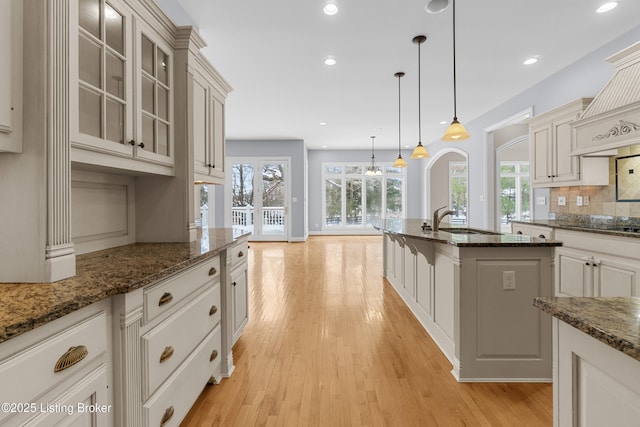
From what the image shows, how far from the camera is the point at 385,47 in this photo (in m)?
3.68

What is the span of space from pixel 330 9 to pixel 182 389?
316 centimetres

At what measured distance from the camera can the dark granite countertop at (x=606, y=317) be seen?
→ 2.24ft

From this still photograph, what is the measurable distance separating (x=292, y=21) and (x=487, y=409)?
11.6ft

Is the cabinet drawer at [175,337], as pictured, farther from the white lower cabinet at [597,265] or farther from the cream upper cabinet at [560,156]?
the cream upper cabinet at [560,156]

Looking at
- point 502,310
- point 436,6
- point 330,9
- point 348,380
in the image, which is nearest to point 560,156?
point 436,6

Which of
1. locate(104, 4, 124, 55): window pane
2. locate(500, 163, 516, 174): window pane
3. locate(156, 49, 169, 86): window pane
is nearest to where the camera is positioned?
locate(104, 4, 124, 55): window pane

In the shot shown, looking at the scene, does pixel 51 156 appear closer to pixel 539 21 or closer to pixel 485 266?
pixel 485 266

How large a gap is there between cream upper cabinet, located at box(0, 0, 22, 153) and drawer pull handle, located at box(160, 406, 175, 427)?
1.20m

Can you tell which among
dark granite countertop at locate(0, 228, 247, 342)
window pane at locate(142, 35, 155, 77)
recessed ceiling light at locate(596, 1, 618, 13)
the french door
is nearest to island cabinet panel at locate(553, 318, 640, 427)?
dark granite countertop at locate(0, 228, 247, 342)

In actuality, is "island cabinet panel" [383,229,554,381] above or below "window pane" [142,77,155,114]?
below

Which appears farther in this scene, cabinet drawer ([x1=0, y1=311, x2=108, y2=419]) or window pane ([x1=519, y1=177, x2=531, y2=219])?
window pane ([x1=519, y1=177, x2=531, y2=219])

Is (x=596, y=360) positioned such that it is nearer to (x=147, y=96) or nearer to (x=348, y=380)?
(x=348, y=380)

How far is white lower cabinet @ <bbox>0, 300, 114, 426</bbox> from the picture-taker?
2.46ft

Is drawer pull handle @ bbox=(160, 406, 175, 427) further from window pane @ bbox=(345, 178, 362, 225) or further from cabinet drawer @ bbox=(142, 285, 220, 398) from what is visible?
window pane @ bbox=(345, 178, 362, 225)
